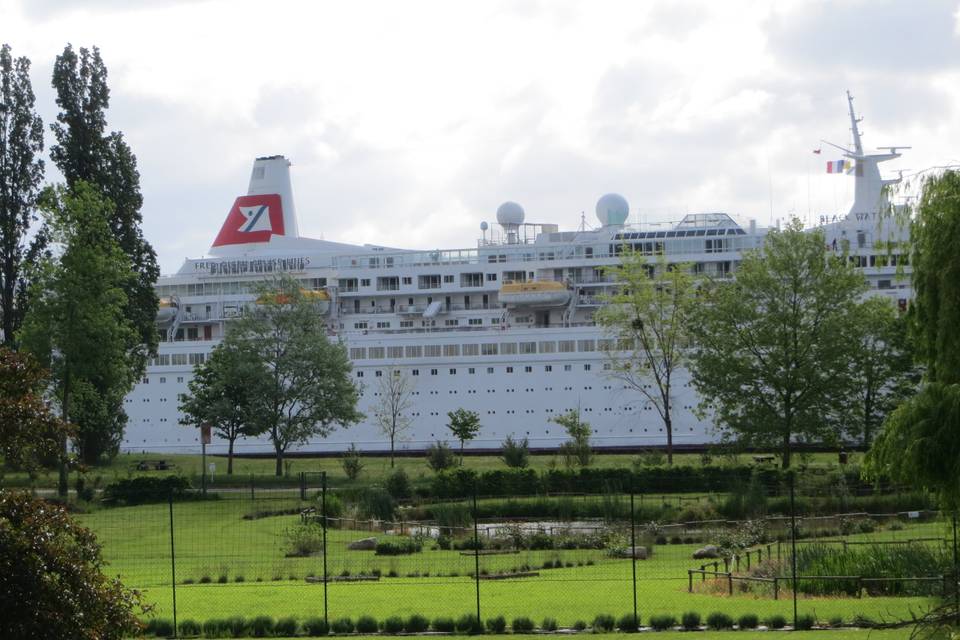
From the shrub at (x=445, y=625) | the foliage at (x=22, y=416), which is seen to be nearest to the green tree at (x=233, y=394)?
the shrub at (x=445, y=625)

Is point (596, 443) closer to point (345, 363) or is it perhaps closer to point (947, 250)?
point (345, 363)

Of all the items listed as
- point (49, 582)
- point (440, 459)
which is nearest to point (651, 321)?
point (440, 459)

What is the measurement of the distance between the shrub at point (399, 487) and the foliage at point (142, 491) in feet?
18.5

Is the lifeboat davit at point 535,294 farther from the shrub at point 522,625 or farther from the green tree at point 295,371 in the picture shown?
the shrub at point 522,625

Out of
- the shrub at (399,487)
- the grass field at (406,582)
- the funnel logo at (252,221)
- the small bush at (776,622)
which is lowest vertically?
the grass field at (406,582)

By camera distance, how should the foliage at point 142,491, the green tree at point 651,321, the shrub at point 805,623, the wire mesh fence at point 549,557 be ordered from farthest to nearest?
the green tree at point 651,321 → the foliage at point 142,491 → the wire mesh fence at point 549,557 → the shrub at point 805,623

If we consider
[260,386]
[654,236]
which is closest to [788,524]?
[260,386]

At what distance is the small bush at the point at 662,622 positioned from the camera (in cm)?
1612

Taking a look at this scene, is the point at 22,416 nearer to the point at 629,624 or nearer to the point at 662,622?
the point at 629,624

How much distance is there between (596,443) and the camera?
48594 millimetres

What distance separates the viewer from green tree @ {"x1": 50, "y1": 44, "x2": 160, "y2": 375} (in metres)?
44.2

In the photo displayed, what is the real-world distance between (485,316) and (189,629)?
1552 inches

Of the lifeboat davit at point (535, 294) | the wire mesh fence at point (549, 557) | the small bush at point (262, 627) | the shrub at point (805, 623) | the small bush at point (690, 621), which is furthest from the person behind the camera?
the lifeboat davit at point (535, 294)

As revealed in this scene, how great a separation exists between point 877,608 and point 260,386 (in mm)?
29436
